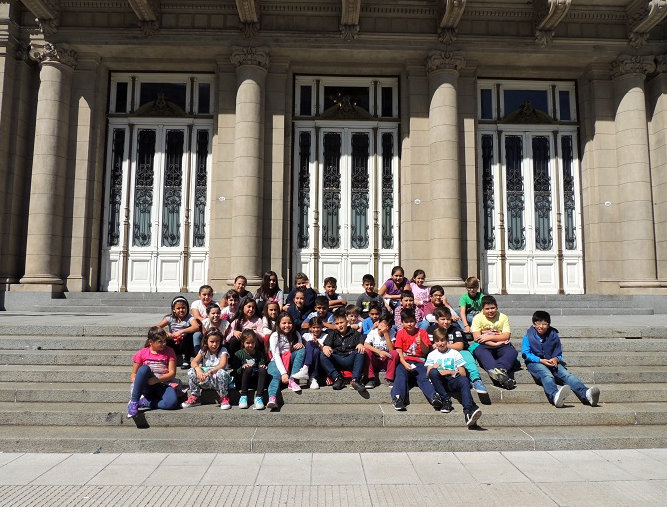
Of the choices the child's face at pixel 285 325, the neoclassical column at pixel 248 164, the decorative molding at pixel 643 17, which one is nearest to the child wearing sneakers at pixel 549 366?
the child's face at pixel 285 325

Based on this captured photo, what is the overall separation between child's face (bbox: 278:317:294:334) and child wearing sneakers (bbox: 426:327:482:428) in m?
1.99

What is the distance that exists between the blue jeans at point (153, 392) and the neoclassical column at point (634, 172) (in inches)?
495

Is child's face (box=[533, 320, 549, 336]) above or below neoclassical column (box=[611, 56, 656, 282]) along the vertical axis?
below

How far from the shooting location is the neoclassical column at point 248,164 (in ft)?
44.6

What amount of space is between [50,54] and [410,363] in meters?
12.9

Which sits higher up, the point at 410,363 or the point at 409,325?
the point at 409,325

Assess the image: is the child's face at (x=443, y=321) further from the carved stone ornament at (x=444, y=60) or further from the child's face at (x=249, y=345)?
the carved stone ornament at (x=444, y=60)

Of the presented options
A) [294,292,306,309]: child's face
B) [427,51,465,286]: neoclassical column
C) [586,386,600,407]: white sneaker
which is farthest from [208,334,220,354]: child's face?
[427,51,465,286]: neoclassical column

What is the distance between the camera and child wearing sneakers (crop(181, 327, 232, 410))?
6.77 metres

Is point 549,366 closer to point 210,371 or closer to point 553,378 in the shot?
point 553,378

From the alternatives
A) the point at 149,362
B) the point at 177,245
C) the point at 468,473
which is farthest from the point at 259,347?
the point at 177,245

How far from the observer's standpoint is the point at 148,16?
13.9 meters

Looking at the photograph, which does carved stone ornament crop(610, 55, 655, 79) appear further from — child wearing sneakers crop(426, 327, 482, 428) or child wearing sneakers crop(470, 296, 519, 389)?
child wearing sneakers crop(426, 327, 482, 428)

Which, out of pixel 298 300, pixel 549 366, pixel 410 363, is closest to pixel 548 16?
pixel 549 366
